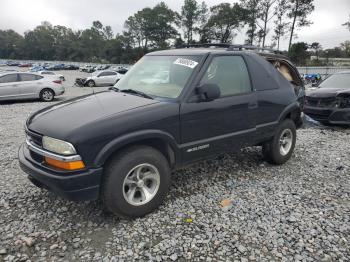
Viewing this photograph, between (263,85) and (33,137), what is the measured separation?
3.23m

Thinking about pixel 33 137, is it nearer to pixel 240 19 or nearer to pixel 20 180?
pixel 20 180

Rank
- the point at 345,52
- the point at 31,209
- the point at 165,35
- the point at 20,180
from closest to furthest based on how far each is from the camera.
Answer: the point at 31,209 → the point at 20,180 → the point at 345,52 → the point at 165,35

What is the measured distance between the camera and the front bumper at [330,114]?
7.61m

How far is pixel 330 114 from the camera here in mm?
7824

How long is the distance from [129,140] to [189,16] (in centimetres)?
8683

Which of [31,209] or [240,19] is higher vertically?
[240,19]

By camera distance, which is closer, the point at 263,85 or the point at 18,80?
the point at 263,85

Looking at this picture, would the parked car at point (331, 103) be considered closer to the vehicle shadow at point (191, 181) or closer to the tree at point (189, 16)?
the vehicle shadow at point (191, 181)

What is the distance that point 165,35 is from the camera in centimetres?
9119

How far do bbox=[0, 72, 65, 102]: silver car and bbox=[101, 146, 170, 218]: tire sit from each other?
481 inches

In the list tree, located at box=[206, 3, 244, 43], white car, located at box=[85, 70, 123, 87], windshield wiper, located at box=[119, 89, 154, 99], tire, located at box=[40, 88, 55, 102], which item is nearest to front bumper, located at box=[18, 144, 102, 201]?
windshield wiper, located at box=[119, 89, 154, 99]

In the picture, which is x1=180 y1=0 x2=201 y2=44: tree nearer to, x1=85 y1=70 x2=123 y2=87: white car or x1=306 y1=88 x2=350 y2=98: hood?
x1=85 y1=70 x2=123 y2=87: white car

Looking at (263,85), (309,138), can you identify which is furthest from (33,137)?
(309,138)

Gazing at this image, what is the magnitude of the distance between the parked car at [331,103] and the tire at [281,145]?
3.40 meters
